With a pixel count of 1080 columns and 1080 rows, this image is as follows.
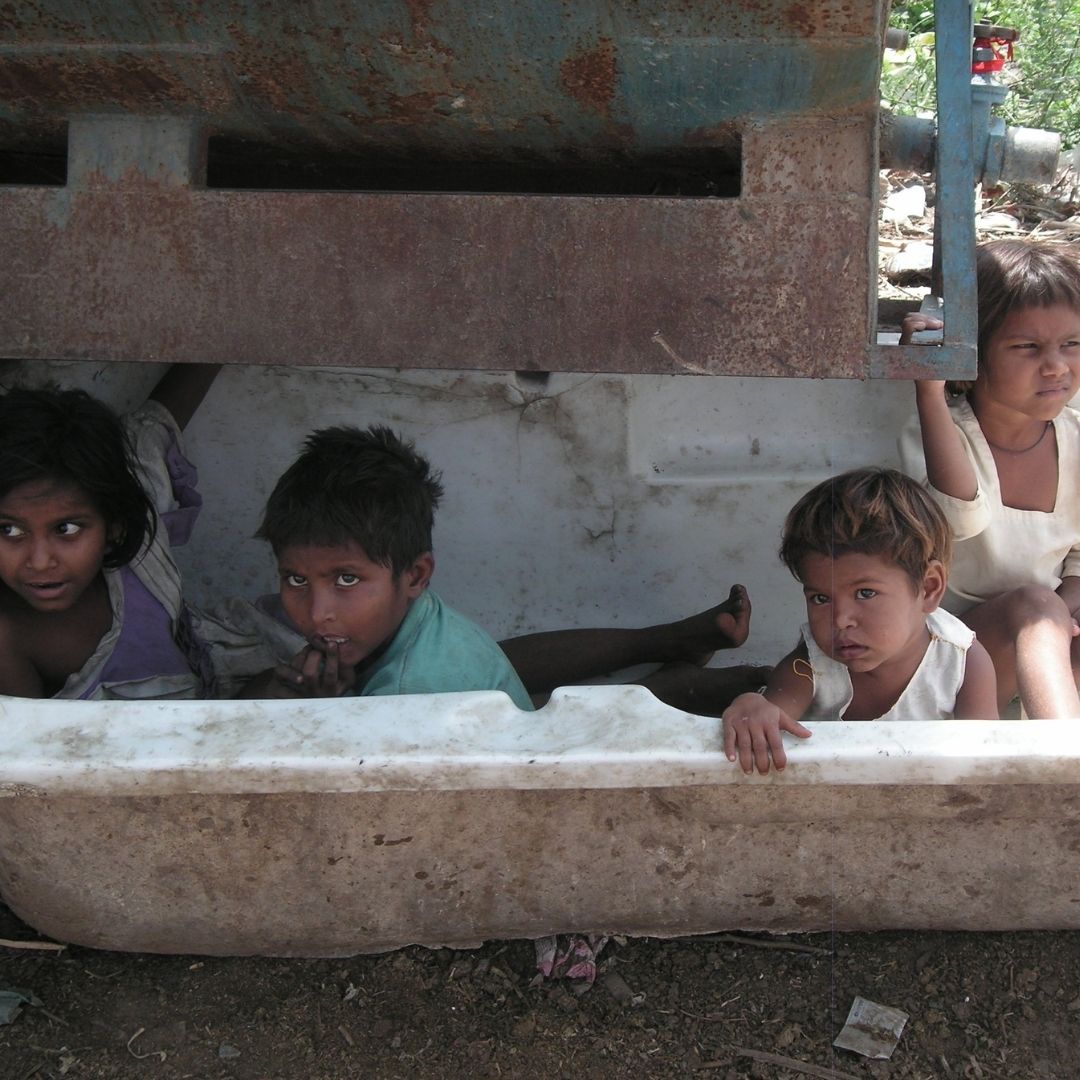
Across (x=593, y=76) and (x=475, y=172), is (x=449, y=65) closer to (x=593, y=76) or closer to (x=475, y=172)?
(x=593, y=76)

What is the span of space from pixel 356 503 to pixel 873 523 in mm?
888

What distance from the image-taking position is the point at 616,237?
1687 mm

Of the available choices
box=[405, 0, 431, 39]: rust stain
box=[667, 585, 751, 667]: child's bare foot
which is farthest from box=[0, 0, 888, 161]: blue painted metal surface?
box=[667, 585, 751, 667]: child's bare foot

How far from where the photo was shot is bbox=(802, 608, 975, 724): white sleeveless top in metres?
2.09

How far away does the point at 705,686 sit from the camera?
2.71m

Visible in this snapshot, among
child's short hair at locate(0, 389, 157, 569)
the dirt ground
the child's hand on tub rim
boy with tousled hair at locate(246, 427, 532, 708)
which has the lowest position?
the dirt ground

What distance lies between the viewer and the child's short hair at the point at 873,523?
6.52 ft

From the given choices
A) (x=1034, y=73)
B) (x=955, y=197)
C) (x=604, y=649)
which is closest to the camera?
(x=955, y=197)

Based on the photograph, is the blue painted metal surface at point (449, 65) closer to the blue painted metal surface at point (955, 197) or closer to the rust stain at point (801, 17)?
the rust stain at point (801, 17)

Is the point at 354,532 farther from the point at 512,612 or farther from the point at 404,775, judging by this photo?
the point at 512,612

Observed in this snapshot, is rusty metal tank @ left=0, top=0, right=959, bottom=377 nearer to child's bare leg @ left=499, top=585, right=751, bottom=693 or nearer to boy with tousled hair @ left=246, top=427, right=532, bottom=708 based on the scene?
boy with tousled hair @ left=246, top=427, right=532, bottom=708

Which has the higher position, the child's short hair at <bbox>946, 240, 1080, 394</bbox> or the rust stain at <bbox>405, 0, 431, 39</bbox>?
the rust stain at <bbox>405, 0, 431, 39</bbox>

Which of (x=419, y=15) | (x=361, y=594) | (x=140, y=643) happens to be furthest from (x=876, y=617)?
(x=140, y=643)

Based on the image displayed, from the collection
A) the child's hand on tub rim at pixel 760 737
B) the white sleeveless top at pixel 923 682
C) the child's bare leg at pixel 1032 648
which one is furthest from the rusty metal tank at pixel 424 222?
the child's bare leg at pixel 1032 648
